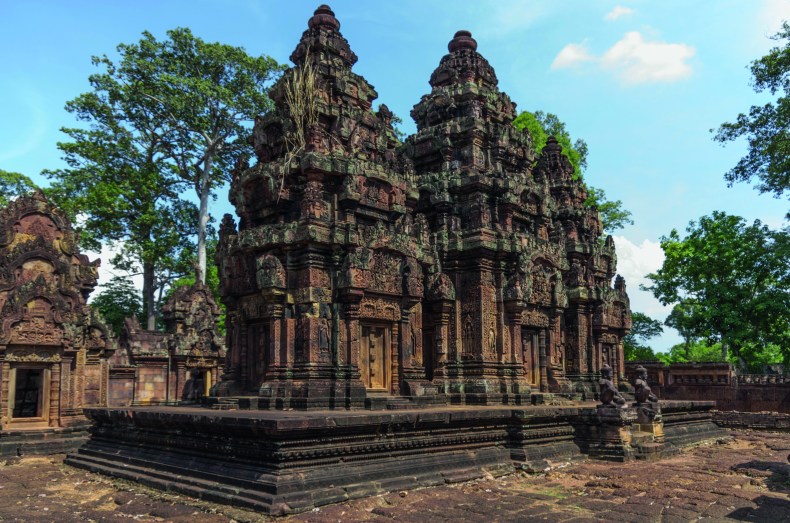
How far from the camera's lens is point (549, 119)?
31.9 meters

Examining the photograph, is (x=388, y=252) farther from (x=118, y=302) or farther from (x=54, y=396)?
(x=118, y=302)

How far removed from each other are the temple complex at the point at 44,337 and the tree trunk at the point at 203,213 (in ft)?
35.9

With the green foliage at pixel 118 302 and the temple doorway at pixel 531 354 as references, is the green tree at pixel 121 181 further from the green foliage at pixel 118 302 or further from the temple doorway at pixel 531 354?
the temple doorway at pixel 531 354

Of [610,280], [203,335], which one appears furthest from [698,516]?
[203,335]

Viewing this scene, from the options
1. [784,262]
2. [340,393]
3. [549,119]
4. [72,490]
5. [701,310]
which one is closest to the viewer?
[72,490]

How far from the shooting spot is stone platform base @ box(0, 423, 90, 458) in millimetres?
13875

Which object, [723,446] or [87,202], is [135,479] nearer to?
[723,446]

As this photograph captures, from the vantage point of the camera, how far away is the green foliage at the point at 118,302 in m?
31.6

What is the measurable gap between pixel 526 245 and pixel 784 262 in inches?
491

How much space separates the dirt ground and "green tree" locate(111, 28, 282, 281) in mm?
18764

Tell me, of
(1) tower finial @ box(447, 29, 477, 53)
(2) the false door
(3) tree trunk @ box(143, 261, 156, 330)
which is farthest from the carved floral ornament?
(3) tree trunk @ box(143, 261, 156, 330)

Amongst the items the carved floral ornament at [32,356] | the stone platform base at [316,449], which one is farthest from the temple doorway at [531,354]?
the carved floral ornament at [32,356]

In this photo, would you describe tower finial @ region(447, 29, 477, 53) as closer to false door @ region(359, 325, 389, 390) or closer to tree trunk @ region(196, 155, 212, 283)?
false door @ region(359, 325, 389, 390)

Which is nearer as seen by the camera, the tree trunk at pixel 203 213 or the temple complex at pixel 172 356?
the temple complex at pixel 172 356
